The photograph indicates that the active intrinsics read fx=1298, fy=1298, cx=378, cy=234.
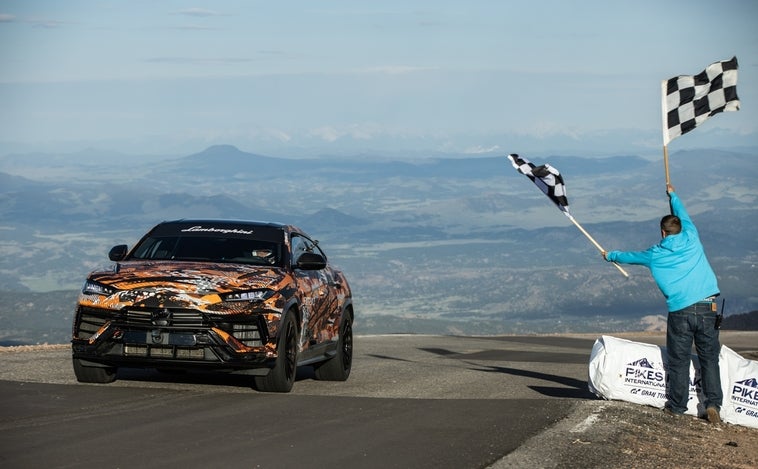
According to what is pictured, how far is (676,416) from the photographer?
1134 centimetres

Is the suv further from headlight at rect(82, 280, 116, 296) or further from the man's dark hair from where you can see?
the man's dark hair

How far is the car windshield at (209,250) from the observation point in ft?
41.9

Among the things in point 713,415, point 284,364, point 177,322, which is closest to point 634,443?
point 713,415

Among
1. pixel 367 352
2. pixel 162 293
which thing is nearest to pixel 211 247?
pixel 162 293

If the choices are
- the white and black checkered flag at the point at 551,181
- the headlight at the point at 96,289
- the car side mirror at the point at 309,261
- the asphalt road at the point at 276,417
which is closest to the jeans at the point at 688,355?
the asphalt road at the point at 276,417

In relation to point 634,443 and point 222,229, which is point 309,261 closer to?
point 222,229

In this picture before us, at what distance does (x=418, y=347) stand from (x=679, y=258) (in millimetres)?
11578

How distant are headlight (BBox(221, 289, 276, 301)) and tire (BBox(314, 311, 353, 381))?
2.39 m

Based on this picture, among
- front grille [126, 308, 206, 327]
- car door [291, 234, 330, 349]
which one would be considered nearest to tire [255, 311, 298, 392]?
car door [291, 234, 330, 349]

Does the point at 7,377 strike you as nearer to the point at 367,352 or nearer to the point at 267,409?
the point at 267,409

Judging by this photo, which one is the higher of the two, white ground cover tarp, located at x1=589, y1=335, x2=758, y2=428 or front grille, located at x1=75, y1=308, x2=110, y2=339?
front grille, located at x1=75, y1=308, x2=110, y2=339

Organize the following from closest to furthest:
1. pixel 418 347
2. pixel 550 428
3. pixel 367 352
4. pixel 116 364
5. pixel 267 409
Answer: pixel 550 428, pixel 267 409, pixel 116 364, pixel 367 352, pixel 418 347

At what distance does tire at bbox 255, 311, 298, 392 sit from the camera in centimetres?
1179

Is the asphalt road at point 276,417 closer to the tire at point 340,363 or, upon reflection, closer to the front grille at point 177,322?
the tire at point 340,363
